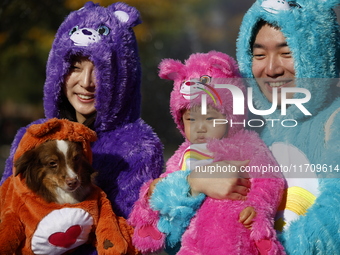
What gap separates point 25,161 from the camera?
2.14 m

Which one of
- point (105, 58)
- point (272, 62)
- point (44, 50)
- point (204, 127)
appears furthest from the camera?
point (44, 50)

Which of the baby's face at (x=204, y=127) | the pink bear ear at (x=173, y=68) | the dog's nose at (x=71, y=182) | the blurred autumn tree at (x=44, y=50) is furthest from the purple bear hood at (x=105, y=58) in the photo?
the blurred autumn tree at (x=44, y=50)

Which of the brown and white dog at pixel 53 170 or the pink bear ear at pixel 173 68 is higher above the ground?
the pink bear ear at pixel 173 68

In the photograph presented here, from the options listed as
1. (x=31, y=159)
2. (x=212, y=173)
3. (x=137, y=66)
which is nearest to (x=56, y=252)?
(x=31, y=159)

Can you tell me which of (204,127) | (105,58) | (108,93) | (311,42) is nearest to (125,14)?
→ (105,58)

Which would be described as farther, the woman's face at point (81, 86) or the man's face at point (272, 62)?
the woman's face at point (81, 86)

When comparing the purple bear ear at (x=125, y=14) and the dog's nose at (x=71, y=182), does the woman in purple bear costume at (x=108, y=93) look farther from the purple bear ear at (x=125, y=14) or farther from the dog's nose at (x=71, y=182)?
the dog's nose at (x=71, y=182)

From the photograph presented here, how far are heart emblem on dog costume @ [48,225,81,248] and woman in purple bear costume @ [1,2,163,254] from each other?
0.31 m

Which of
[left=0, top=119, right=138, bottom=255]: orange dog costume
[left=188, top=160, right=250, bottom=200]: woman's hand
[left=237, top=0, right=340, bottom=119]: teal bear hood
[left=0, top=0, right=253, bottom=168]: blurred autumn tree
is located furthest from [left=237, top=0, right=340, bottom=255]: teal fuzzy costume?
[left=0, top=0, right=253, bottom=168]: blurred autumn tree

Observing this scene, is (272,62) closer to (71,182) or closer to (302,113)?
(302,113)

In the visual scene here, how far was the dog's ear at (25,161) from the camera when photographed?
7.02 ft

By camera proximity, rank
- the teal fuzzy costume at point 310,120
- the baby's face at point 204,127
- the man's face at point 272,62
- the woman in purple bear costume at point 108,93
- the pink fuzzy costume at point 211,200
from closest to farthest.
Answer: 1. the pink fuzzy costume at point 211,200
2. the teal fuzzy costume at point 310,120
3. the baby's face at point 204,127
4. the man's face at point 272,62
5. the woman in purple bear costume at point 108,93

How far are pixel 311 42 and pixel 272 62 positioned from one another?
19cm

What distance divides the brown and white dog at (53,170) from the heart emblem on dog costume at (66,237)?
11cm
